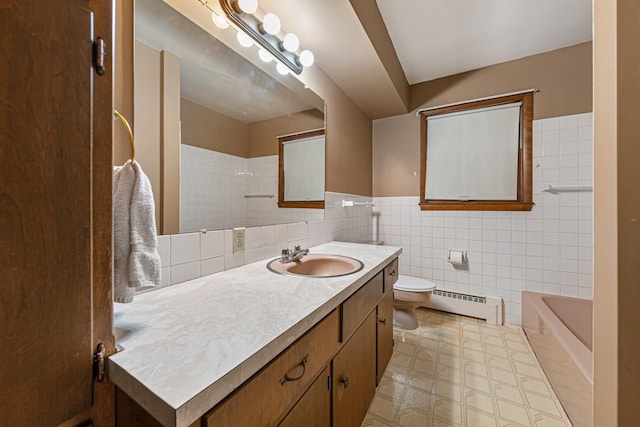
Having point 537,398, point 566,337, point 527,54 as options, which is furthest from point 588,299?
point 527,54

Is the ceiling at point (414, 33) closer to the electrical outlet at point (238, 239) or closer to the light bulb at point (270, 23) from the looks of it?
the light bulb at point (270, 23)

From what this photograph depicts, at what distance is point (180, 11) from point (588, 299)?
324 centimetres

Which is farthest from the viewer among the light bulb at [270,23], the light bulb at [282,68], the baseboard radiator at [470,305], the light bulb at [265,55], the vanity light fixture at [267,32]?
the baseboard radiator at [470,305]

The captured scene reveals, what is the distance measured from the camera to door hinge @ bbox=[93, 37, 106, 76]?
0.49 meters

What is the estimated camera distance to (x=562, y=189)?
209 cm

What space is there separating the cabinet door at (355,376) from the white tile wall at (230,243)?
628mm

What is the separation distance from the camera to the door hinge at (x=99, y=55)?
0.49 meters

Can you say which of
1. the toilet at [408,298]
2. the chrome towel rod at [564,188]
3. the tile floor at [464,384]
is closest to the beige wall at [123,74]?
the tile floor at [464,384]

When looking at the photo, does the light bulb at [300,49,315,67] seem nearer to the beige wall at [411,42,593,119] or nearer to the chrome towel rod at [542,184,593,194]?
the beige wall at [411,42,593,119]

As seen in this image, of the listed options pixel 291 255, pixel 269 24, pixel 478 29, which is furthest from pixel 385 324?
pixel 478 29

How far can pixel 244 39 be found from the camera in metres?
1.29

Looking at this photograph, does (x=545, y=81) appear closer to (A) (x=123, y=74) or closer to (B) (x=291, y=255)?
(B) (x=291, y=255)

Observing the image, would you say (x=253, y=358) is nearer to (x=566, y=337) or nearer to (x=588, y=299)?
(x=566, y=337)

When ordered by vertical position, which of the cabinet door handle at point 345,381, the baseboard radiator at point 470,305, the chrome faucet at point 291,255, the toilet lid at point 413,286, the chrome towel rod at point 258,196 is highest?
the chrome towel rod at point 258,196
